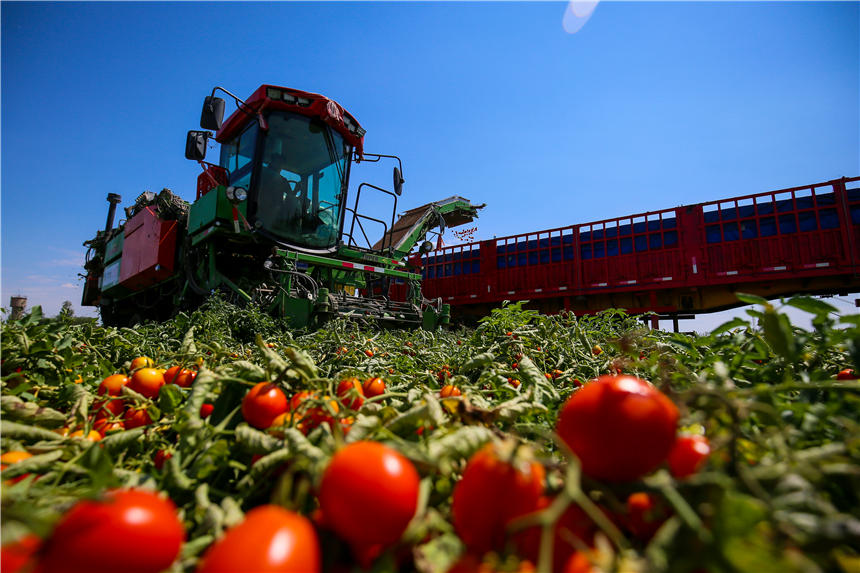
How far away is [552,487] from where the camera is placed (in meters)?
0.68

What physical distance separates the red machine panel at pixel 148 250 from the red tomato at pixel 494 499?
8678mm

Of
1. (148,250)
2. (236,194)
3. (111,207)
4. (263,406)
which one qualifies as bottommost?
(263,406)

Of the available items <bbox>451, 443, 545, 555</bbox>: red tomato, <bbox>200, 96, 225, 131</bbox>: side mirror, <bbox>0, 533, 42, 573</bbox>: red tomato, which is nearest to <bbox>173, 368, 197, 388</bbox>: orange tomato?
<bbox>0, 533, 42, 573</bbox>: red tomato

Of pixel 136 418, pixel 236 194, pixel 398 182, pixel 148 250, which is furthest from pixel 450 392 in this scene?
pixel 148 250

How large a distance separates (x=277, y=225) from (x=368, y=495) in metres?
6.66

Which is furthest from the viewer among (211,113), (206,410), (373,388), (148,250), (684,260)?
(684,260)

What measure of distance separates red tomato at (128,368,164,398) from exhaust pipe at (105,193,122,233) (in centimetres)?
1464

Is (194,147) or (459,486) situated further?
(194,147)

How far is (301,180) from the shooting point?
6.93 meters

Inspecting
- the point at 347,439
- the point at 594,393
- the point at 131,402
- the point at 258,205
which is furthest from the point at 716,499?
the point at 258,205

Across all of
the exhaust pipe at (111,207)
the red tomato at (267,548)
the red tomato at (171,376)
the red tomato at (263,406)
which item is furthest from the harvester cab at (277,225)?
the exhaust pipe at (111,207)

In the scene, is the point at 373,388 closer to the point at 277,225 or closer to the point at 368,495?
the point at 368,495

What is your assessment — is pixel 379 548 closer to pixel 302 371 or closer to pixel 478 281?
pixel 302 371

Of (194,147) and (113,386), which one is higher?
(194,147)
